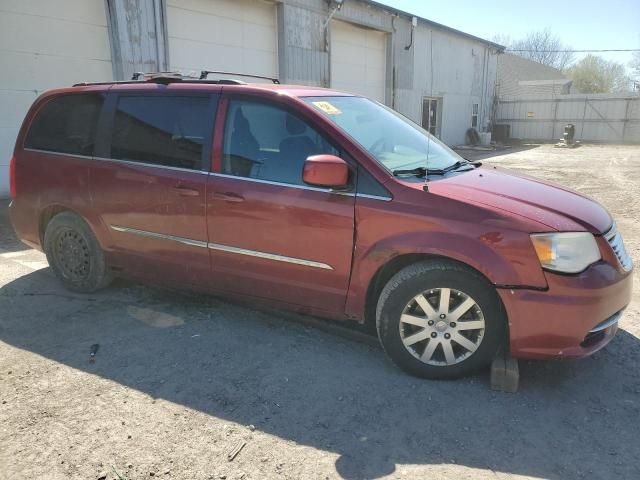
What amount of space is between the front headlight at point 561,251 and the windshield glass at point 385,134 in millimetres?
984

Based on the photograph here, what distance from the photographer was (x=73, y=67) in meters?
9.09

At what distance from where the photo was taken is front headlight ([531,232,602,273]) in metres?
2.82

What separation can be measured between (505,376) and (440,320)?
501 mm

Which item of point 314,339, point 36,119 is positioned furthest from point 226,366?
point 36,119

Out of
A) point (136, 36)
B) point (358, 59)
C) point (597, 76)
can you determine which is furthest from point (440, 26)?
point (597, 76)

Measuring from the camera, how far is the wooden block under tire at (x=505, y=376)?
119 inches

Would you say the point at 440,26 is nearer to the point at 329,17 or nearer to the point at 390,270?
the point at 329,17

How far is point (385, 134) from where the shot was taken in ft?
12.4

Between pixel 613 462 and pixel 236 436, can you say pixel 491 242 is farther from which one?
pixel 236 436

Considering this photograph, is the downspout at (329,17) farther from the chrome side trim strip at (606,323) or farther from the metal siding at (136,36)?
the chrome side trim strip at (606,323)

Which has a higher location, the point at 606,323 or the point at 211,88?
the point at 211,88

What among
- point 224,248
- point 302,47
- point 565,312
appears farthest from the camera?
point 302,47

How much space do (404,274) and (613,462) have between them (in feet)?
4.63

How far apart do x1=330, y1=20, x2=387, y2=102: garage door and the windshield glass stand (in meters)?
11.8
